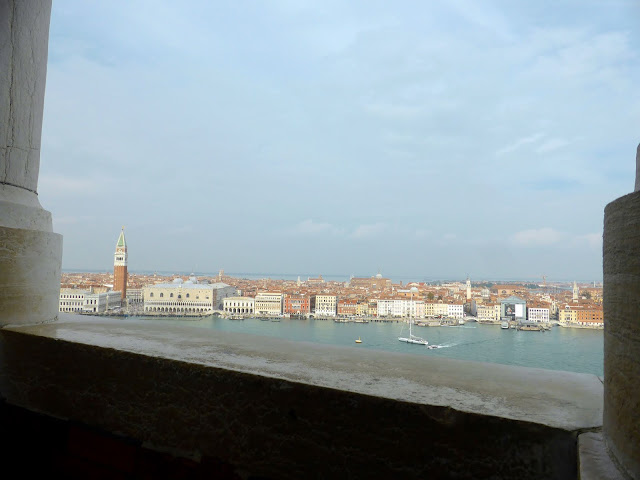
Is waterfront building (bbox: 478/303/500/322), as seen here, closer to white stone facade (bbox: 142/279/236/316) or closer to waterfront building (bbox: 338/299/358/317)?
waterfront building (bbox: 338/299/358/317)

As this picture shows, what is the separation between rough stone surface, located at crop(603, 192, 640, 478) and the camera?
1.64ft

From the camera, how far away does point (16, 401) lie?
4.22ft

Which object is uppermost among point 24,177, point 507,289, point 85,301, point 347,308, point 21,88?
point 21,88

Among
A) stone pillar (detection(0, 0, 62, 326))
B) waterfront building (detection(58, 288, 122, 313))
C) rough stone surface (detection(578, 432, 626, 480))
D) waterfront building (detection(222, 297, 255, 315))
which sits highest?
stone pillar (detection(0, 0, 62, 326))

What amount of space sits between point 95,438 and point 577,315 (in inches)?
118

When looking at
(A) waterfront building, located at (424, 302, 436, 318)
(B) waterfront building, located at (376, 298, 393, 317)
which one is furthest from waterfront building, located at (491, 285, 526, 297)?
(B) waterfront building, located at (376, 298, 393, 317)

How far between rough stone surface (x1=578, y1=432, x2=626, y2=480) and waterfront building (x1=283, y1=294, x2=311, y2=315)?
5.97m

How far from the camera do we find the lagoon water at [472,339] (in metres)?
3.07

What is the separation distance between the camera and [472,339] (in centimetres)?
500

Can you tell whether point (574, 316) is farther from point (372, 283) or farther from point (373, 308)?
point (372, 283)

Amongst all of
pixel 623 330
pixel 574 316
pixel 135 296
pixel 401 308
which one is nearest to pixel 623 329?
pixel 623 330

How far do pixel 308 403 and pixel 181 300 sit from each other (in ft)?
17.9

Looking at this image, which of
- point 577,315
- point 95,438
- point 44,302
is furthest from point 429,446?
point 577,315

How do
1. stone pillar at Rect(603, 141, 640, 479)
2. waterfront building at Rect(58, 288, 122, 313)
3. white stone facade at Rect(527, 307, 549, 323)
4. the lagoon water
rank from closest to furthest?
stone pillar at Rect(603, 141, 640, 479), the lagoon water, waterfront building at Rect(58, 288, 122, 313), white stone facade at Rect(527, 307, 549, 323)
